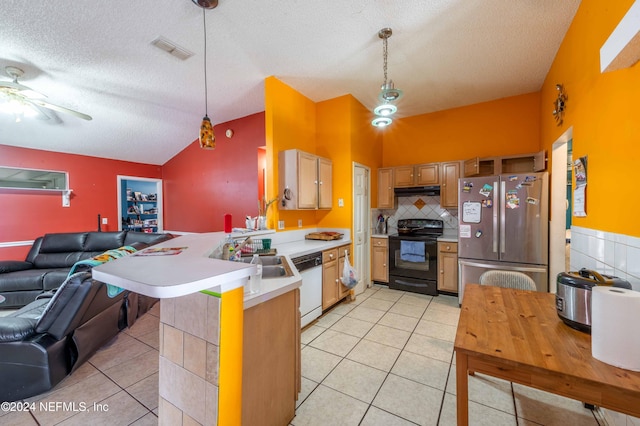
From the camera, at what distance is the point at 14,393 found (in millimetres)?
1681

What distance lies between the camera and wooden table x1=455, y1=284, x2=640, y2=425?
2.70 ft

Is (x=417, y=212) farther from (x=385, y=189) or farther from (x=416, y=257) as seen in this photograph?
(x=416, y=257)

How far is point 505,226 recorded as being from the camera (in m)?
3.04

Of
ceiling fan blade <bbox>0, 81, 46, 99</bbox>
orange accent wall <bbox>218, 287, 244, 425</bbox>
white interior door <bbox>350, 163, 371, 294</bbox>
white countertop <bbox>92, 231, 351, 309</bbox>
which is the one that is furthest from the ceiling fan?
white interior door <bbox>350, 163, 371, 294</bbox>

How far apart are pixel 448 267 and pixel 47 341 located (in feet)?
14.0

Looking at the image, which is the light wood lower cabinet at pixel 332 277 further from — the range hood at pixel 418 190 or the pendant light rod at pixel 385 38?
the pendant light rod at pixel 385 38

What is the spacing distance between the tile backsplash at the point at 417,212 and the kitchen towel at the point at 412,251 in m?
0.66

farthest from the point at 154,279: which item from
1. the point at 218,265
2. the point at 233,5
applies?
the point at 233,5

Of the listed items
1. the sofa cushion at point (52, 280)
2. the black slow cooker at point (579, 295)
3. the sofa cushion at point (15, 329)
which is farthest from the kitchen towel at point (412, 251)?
the sofa cushion at point (52, 280)

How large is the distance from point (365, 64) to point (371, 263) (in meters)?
2.95

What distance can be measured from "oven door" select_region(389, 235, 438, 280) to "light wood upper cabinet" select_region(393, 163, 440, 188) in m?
0.97

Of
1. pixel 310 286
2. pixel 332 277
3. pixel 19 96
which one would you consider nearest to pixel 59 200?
pixel 19 96

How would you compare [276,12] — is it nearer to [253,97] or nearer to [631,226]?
[253,97]

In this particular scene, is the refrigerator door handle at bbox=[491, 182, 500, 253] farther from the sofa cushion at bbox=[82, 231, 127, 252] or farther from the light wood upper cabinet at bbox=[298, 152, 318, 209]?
the sofa cushion at bbox=[82, 231, 127, 252]
